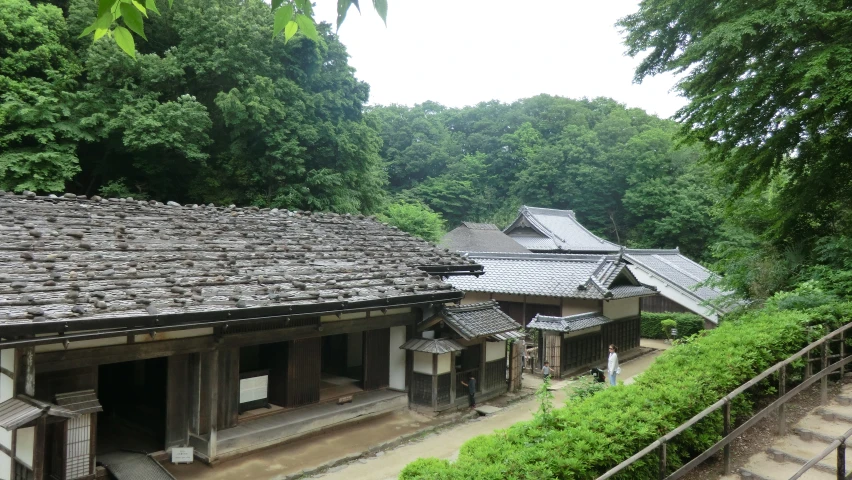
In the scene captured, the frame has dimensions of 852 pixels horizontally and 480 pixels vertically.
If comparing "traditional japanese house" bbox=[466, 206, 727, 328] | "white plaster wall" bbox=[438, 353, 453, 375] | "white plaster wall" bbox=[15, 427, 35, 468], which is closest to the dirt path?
"white plaster wall" bbox=[438, 353, 453, 375]

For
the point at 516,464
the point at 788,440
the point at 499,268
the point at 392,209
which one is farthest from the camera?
the point at 392,209

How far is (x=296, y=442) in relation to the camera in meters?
10.7

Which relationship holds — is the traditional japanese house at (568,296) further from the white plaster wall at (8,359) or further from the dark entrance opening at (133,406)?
the white plaster wall at (8,359)

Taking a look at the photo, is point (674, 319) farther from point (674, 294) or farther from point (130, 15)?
point (130, 15)

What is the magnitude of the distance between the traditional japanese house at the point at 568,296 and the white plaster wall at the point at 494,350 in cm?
339

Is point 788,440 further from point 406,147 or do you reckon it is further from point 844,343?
point 406,147

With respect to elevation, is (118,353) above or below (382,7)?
below

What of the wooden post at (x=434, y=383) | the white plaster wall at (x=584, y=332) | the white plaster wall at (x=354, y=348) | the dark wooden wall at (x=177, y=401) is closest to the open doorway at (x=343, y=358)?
the white plaster wall at (x=354, y=348)

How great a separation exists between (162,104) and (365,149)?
9.93 meters

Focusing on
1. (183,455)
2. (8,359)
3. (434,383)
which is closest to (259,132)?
(434,383)

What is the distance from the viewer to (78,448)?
24.7 ft

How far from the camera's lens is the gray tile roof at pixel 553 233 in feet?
140

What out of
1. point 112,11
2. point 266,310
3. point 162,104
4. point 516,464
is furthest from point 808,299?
point 162,104

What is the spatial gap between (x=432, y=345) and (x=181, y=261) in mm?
5836
